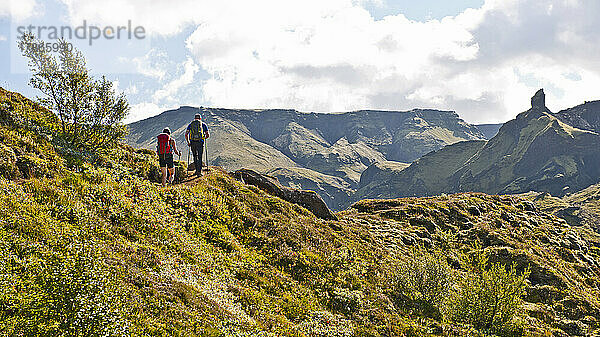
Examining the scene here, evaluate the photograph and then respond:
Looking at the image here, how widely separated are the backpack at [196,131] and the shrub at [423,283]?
16.8 meters

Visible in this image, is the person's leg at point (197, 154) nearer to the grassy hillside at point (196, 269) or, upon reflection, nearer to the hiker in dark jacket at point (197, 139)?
the hiker in dark jacket at point (197, 139)

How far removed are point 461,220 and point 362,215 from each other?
46.4 ft

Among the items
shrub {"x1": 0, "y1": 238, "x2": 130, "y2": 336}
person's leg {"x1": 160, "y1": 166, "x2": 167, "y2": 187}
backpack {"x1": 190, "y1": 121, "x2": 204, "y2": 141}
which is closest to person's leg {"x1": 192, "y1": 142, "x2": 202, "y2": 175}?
backpack {"x1": 190, "y1": 121, "x2": 204, "y2": 141}


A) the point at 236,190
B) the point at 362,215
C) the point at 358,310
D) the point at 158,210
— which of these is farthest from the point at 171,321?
the point at 362,215

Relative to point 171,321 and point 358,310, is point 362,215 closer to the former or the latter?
point 358,310

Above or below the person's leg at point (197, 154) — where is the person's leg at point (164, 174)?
below

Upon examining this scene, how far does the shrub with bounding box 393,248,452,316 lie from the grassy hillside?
0.29 feet

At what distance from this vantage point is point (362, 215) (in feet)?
145

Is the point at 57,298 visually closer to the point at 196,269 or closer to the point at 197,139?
the point at 196,269

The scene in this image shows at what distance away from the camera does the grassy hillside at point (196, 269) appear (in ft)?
29.6

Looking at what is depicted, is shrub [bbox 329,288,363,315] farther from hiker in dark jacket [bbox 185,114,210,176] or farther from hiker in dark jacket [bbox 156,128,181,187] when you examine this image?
hiker in dark jacket [bbox 185,114,210,176]

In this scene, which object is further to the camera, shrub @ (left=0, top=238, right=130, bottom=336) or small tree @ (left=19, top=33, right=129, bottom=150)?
small tree @ (left=19, top=33, right=129, bottom=150)

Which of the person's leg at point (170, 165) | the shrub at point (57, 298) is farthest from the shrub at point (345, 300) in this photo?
the person's leg at point (170, 165)

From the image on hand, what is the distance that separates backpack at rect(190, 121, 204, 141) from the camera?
25.8m
